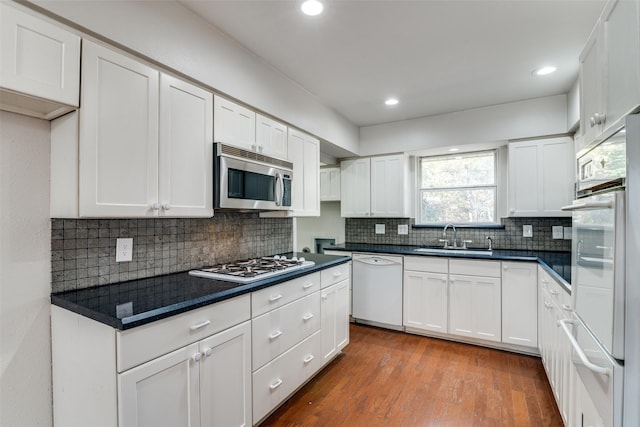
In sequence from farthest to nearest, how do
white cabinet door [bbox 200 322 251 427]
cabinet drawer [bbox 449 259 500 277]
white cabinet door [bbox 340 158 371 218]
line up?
white cabinet door [bbox 340 158 371 218]
cabinet drawer [bbox 449 259 500 277]
white cabinet door [bbox 200 322 251 427]

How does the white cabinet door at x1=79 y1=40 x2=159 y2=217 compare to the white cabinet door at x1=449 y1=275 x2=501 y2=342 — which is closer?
the white cabinet door at x1=79 y1=40 x2=159 y2=217

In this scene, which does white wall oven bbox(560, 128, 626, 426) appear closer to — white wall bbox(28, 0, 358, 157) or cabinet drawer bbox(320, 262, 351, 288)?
cabinet drawer bbox(320, 262, 351, 288)

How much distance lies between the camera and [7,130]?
1.40 m

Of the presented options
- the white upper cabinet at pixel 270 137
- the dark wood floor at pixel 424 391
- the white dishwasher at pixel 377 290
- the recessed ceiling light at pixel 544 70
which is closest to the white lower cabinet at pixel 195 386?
the dark wood floor at pixel 424 391

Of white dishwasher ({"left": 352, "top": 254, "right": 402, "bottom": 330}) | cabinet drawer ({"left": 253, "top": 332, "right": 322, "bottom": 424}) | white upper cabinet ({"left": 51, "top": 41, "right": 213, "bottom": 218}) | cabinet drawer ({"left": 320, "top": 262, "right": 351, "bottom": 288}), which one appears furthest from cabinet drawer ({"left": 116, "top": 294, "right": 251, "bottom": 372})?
white dishwasher ({"left": 352, "top": 254, "right": 402, "bottom": 330})

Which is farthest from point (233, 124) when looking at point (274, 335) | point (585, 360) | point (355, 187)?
point (355, 187)

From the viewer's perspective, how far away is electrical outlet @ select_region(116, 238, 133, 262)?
1.77m

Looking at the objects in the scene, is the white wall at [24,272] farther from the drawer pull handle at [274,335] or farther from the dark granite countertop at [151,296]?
the drawer pull handle at [274,335]

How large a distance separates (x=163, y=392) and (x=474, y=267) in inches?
114

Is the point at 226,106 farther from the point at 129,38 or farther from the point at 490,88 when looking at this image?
the point at 490,88

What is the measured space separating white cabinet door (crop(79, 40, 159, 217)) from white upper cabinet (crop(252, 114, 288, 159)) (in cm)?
83

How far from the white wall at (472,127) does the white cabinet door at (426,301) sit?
1.55 metres

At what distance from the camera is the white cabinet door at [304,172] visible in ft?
9.32

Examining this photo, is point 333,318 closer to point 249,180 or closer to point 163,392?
point 249,180
